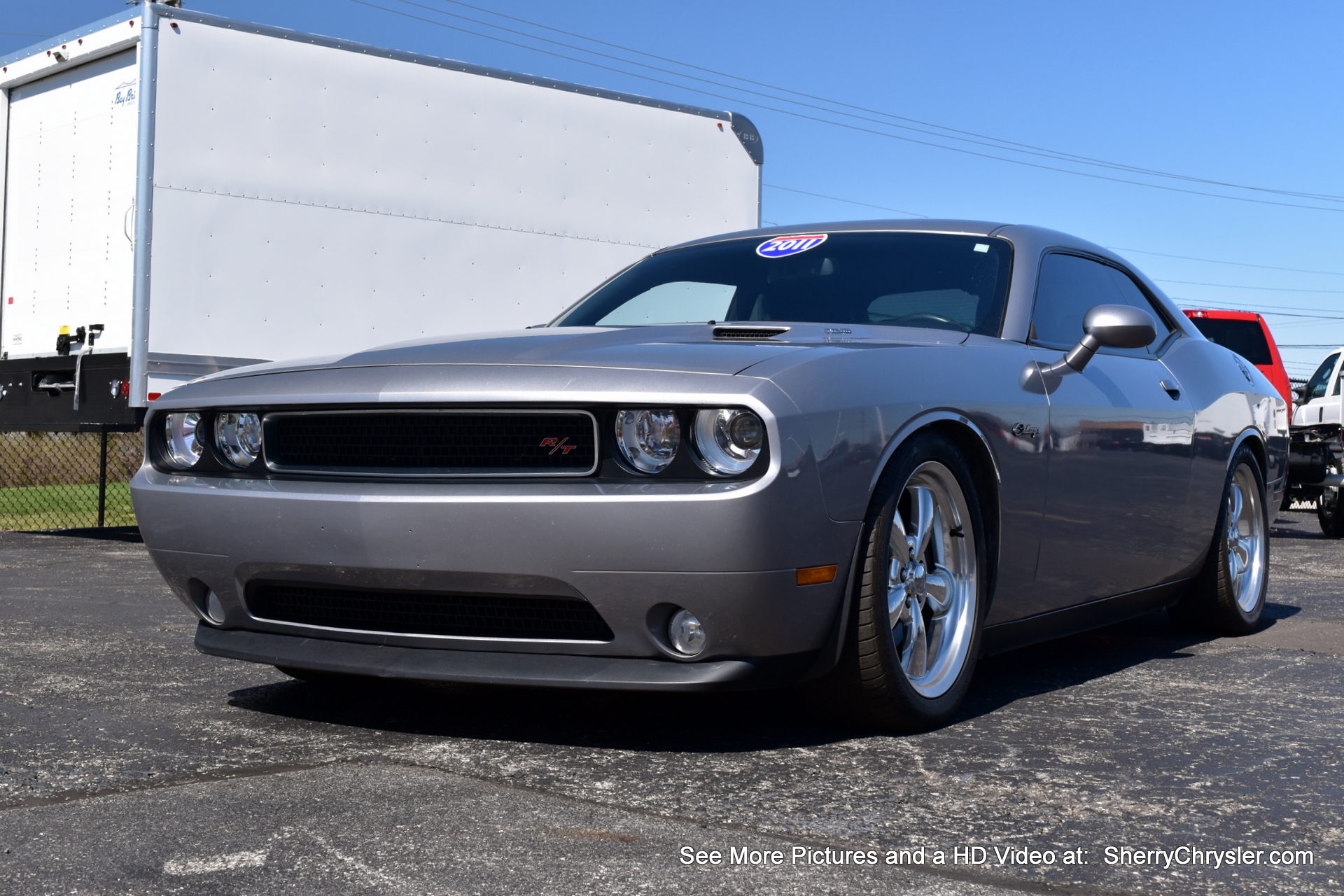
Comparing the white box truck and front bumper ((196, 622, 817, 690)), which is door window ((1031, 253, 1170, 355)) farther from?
the white box truck

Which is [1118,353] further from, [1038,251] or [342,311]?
[342,311]

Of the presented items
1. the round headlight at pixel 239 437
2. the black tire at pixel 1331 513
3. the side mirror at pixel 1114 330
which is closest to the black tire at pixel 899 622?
the side mirror at pixel 1114 330

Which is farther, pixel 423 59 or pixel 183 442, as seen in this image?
pixel 423 59

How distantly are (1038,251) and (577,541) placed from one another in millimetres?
2218

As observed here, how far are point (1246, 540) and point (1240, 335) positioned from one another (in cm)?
1017

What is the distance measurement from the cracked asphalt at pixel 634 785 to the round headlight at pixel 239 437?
2.19 feet

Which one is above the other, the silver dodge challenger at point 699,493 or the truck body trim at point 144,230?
the truck body trim at point 144,230

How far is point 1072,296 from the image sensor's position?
488 centimetres

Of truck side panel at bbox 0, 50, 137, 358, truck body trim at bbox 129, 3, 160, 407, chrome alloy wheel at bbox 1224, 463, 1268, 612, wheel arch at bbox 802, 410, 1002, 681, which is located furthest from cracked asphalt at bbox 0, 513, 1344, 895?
truck side panel at bbox 0, 50, 137, 358

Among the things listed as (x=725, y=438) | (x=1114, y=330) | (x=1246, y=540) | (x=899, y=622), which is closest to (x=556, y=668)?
(x=725, y=438)

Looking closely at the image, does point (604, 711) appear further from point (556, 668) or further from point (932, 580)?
point (932, 580)

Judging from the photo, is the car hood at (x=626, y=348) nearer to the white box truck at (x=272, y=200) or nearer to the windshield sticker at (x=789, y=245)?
the windshield sticker at (x=789, y=245)

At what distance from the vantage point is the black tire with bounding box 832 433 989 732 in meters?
3.40

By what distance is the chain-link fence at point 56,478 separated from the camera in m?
15.1
